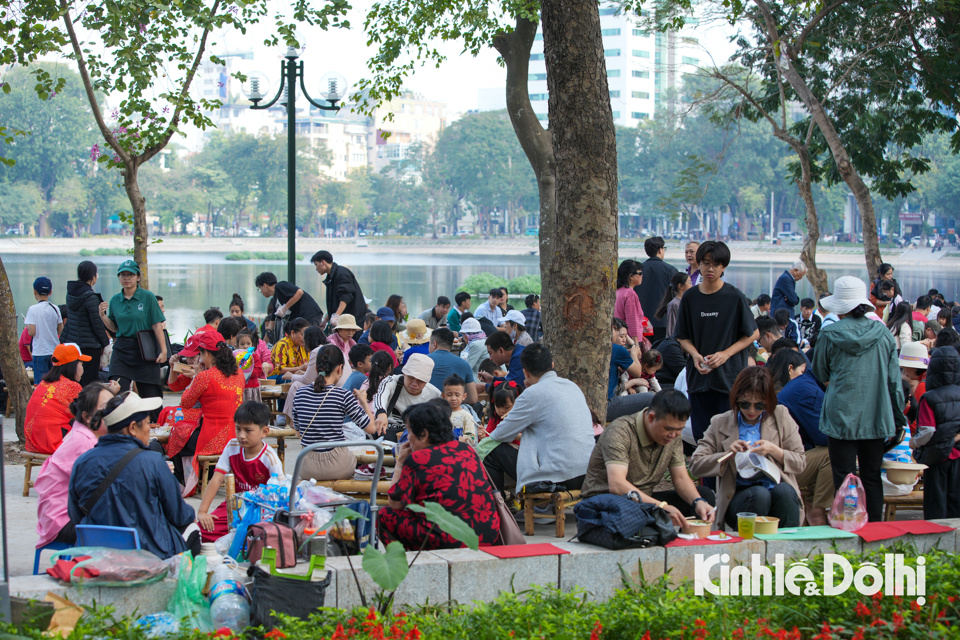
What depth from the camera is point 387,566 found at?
3.25m

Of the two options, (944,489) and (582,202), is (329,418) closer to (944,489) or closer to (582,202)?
(582,202)

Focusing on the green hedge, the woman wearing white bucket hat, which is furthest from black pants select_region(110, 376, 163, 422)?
the woman wearing white bucket hat

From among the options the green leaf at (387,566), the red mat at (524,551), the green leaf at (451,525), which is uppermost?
the green leaf at (451,525)

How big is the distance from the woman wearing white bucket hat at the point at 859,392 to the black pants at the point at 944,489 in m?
0.33

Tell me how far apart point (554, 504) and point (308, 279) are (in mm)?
39621

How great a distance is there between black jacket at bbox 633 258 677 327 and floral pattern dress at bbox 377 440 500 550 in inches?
217

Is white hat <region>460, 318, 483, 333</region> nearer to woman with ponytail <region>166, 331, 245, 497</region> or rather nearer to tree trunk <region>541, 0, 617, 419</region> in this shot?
tree trunk <region>541, 0, 617, 419</region>

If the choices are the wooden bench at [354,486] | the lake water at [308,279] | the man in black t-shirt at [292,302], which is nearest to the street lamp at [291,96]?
the man in black t-shirt at [292,302]

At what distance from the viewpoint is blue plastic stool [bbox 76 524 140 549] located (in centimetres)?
378

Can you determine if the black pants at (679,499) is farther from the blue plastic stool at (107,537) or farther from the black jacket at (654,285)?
the black jacket at (654,285)

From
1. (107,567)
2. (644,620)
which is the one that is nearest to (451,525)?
(644,620)

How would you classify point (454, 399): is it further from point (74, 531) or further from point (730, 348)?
point (74, 531)

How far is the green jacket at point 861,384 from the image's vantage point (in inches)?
197

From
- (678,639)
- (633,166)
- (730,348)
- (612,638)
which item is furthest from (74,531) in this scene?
→ (633,166)
